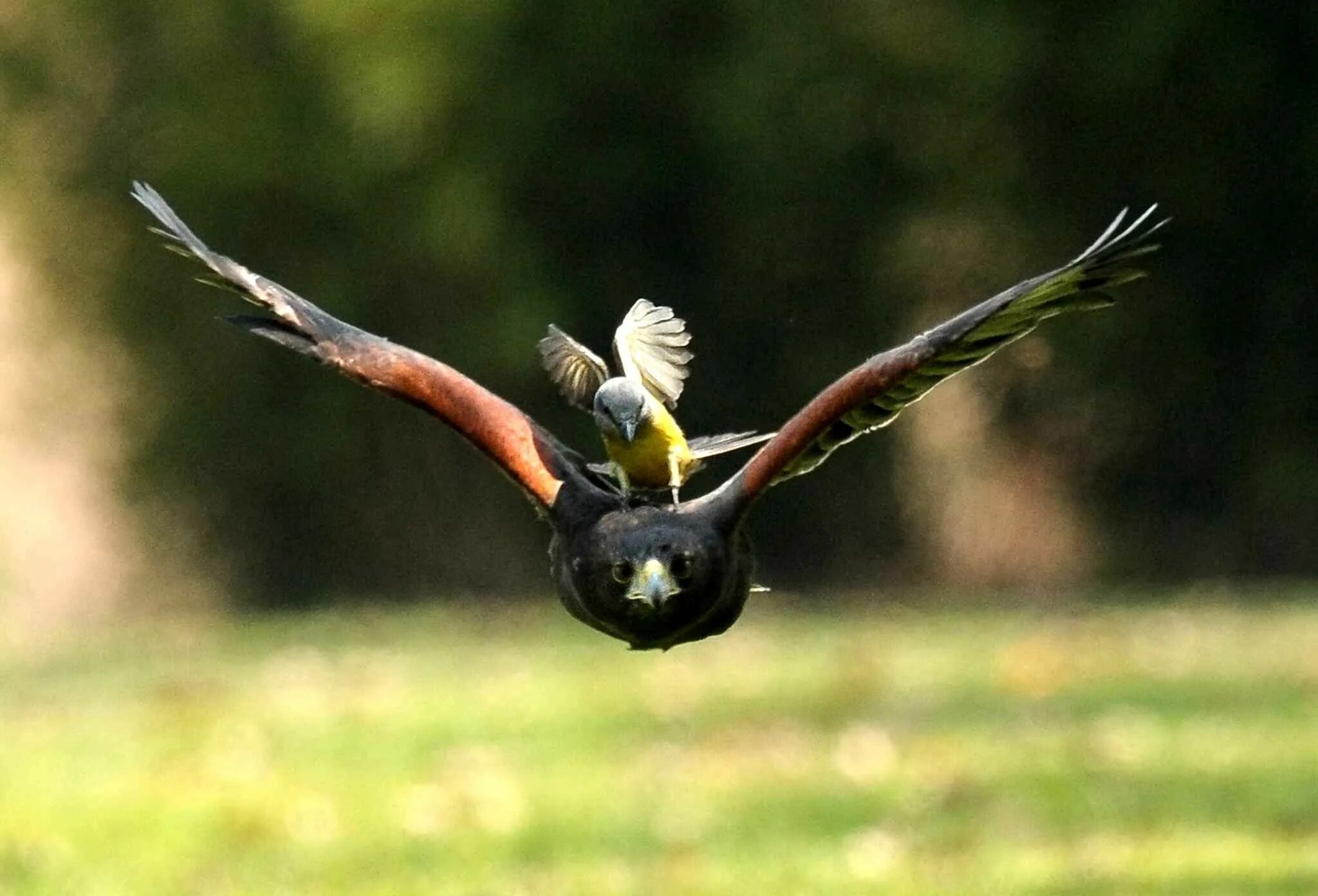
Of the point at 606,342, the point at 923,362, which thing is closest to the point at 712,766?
the point at 923,362

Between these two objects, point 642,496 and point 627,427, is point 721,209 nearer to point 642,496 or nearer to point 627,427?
point 642,496

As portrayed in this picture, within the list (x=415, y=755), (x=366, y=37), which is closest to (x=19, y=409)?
(x=366, y=37)

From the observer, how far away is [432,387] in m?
3.69

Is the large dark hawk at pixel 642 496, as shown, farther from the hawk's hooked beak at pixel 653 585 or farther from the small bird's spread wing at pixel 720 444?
the small bird's spread wing at pixel 720 444

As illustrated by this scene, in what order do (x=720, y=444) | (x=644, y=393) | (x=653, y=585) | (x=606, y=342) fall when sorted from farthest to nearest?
1. (x=606, y=342)
2. (x=720, y=444)
3. (x=644, y=393)
4. (x=653, y=585)

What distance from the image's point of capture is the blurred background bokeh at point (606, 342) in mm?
9680

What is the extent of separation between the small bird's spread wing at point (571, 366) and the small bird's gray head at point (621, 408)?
0.40 m

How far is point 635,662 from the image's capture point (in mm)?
10617

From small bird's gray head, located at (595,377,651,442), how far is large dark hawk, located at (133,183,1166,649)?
0.08 meters

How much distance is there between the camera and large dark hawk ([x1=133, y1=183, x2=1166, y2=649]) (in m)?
3.43

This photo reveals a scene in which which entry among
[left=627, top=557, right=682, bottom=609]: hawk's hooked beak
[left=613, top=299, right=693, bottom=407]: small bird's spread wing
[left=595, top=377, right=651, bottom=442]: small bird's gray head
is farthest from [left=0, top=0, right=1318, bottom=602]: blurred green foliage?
[left=627, top=557, right=682, bottom=609]: hawk's hooked beak

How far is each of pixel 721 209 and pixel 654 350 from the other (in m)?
10.1

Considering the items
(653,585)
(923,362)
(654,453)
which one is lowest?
(653,585)

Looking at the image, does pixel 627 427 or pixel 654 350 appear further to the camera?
pixel 654 350
